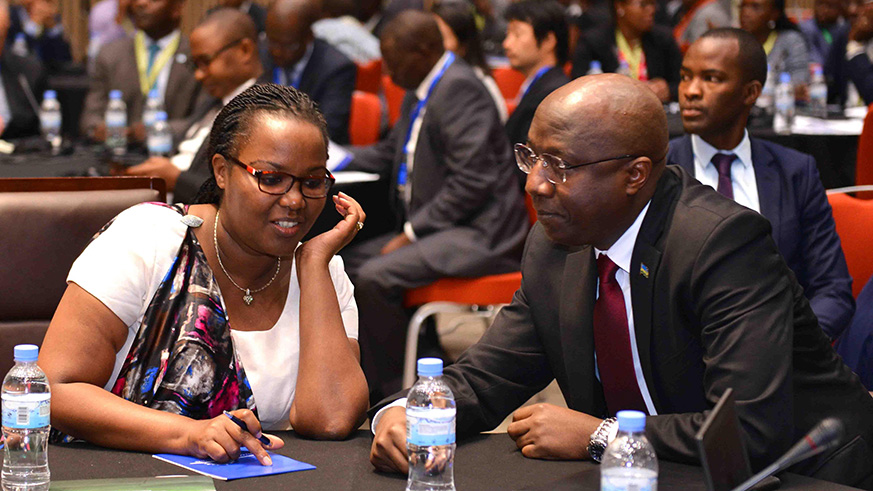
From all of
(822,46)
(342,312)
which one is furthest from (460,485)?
(822,46)

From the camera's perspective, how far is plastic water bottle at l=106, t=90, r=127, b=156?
537cm

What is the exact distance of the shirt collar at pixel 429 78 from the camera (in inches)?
180

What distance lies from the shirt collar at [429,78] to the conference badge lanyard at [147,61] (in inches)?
78.4

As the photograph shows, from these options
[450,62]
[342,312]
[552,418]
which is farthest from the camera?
[450,62]

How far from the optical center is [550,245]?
7.09ft

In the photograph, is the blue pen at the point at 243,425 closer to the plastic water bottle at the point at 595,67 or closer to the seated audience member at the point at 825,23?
the plastic water bottle at the point at 595,67

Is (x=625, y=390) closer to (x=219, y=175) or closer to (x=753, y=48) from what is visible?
(x=219, y=175)

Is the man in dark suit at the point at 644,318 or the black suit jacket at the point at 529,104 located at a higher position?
the man in dark suit at the point at 644,318

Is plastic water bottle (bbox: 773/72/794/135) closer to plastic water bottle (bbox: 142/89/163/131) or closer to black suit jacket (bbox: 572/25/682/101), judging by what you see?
black suit jacket (bbox: 572/25/682/101)

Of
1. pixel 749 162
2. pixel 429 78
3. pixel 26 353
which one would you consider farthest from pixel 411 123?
pixel 26 353

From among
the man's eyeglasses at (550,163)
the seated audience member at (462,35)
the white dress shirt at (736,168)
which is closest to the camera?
the man's eyeglasses at (550,163)

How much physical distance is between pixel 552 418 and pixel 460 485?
10.0 inches

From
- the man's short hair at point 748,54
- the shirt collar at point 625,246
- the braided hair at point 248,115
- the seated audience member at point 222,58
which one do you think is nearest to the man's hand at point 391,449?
the shirt collar at point 625,246

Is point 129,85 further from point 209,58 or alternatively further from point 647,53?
point 647,53
